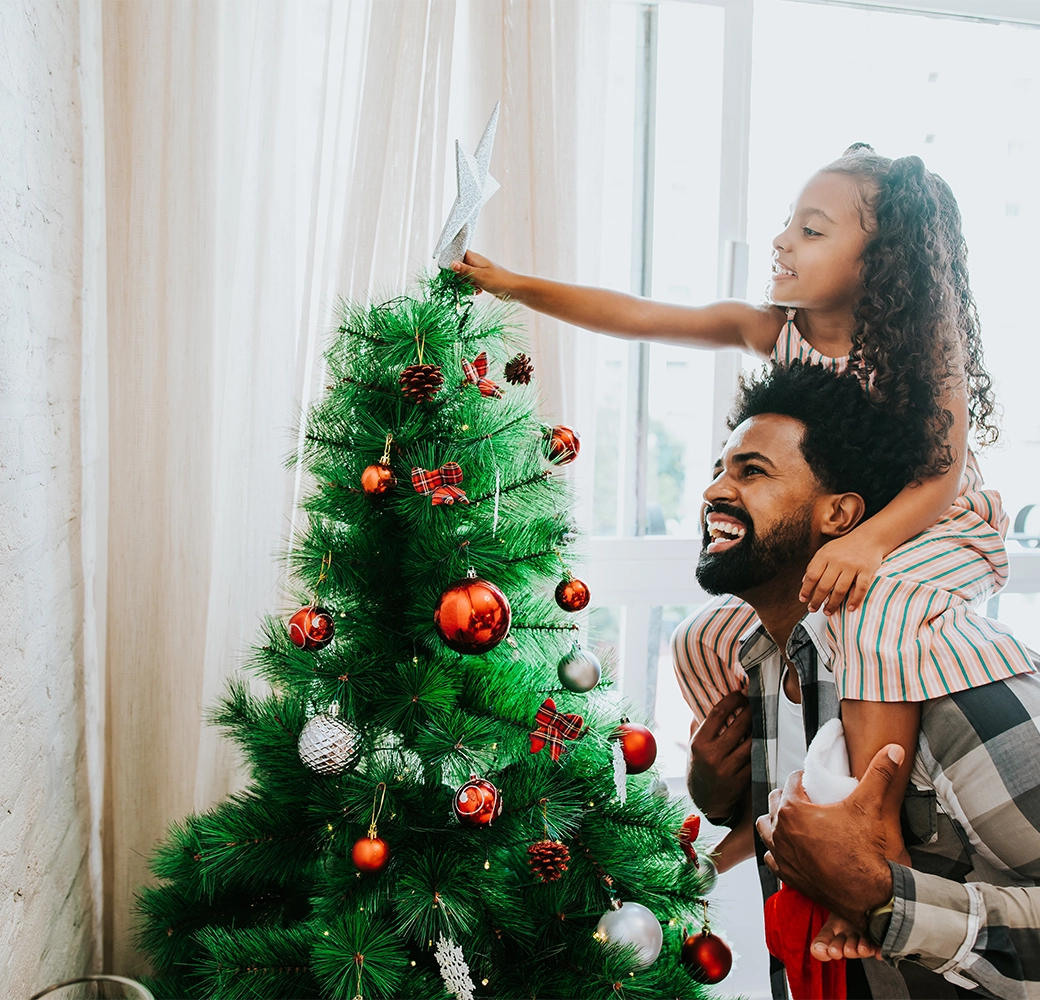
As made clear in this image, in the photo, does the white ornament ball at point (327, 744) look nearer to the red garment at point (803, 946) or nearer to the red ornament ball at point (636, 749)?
the red ornament ball at point (636, 749)

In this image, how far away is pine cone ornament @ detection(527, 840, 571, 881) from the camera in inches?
40.3

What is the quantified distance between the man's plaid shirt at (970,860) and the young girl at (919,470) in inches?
1.1

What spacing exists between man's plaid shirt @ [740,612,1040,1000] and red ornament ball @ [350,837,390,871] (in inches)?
21.1

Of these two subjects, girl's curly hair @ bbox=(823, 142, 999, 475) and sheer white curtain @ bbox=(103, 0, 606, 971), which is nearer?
girl's curly hair @ bbox=(823, 142, 999, 475)

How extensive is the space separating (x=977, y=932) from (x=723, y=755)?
17.0 inches

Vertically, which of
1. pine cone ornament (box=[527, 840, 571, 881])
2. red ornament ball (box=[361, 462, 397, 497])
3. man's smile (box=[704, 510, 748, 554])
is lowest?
pine cone ornament (box=[527, 840, 571, 881])

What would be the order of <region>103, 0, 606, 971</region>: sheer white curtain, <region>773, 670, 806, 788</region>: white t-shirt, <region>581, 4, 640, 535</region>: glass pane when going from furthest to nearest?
<region>581, 4, 640, 535</region>: glass pane < <region>103, 0, 606, 971</region>: sheer white curtain < <region>773, 670, 806, 788</region>: white t-shirt

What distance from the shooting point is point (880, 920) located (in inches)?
41.9

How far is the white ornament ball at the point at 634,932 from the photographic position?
105cm

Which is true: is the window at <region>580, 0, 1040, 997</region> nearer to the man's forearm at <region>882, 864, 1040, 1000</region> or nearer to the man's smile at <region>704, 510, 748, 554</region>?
the man's smile at <region>704, 510, 748, 554</region>

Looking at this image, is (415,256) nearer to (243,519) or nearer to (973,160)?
(243,519)

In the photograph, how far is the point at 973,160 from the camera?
212cm

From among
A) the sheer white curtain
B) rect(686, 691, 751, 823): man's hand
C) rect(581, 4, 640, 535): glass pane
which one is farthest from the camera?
rect(581, 4, 640, 535): glass pane

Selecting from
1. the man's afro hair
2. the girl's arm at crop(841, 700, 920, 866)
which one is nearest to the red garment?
the girl's arm at crop(841, 700, 920, 866)
